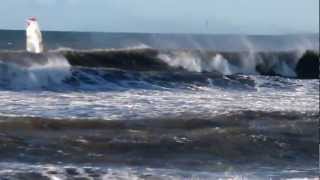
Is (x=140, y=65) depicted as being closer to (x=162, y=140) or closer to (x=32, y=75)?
(x=32, y=75)

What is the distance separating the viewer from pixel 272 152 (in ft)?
33.2

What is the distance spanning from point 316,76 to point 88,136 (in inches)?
791

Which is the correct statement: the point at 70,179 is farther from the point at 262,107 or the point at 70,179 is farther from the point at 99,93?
the point at 99,93

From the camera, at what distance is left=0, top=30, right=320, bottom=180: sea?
8.62m

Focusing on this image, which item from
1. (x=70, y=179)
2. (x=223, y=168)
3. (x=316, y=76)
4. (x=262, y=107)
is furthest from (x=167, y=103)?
(x=316, y=76)

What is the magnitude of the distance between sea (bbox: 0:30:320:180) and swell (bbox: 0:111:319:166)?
14 millimetres

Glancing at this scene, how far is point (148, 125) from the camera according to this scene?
39.4ft

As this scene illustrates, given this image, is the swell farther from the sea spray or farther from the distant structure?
the distant structure

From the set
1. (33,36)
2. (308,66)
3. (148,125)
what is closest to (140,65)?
(33,36)

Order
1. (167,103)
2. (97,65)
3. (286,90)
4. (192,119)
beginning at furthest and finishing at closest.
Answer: (97,65)
(286,90)
(167,103)
(192,119)

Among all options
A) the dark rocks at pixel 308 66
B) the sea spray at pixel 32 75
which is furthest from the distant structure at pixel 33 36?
the dark rocks at pixel 308 66

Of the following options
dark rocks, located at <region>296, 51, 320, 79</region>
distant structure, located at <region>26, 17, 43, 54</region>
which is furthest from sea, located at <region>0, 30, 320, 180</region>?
dark rocks, located at <region>296, 51, 320, 79</region>

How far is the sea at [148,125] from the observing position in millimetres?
8625

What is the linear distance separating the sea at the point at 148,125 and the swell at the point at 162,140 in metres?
0.01
